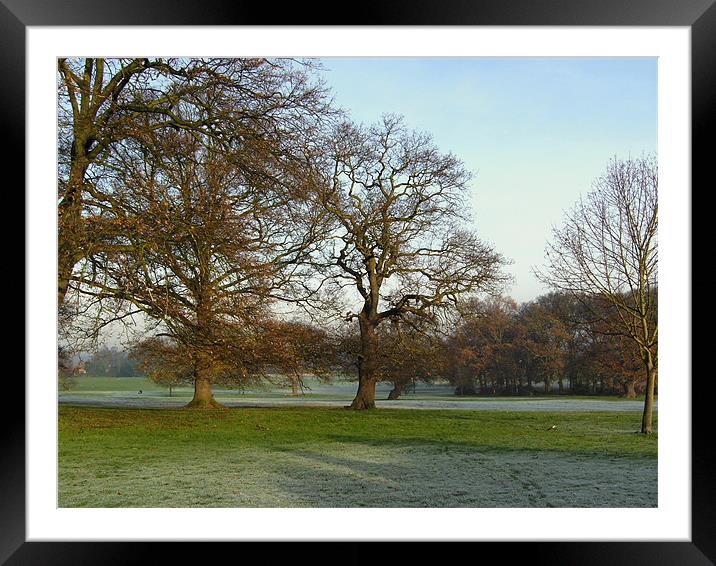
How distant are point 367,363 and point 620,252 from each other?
290 cm

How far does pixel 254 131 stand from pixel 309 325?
7.10 feet

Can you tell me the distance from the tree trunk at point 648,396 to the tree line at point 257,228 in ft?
0.10

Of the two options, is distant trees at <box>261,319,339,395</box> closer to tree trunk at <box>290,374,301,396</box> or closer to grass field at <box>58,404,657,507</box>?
tree trunk at <box>290,374,301,396</box>

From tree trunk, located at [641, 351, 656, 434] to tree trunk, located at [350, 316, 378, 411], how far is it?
277cm

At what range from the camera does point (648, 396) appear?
616 centimetres

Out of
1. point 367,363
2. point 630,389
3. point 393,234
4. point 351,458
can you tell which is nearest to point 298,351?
point 367,363

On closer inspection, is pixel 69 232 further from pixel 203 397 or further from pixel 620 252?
pixel 620 252

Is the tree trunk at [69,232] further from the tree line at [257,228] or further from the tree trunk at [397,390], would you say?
the tree trunk at [397,390]

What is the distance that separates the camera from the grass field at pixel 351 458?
5309 millimetres

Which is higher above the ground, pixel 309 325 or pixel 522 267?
pixel 522 267
